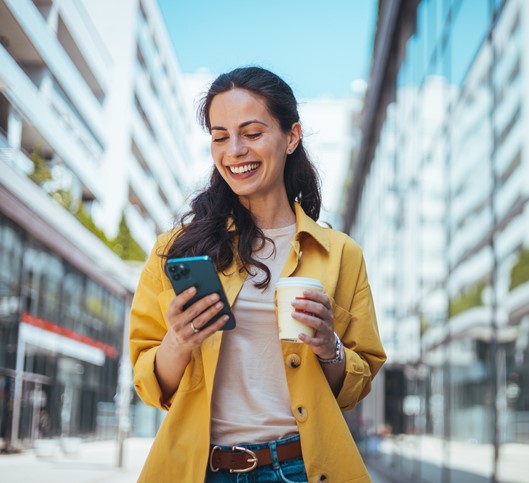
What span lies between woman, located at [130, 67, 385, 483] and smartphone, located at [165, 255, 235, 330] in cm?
2

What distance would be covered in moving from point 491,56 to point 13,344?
34.6ft

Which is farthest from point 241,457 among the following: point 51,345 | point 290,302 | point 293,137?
point 51,345

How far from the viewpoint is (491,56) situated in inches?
321

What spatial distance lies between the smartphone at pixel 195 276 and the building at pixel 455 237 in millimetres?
5307

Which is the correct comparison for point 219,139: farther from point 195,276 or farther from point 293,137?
point 195,276

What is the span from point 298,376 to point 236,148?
597mm

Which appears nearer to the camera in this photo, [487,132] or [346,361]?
[346,361]

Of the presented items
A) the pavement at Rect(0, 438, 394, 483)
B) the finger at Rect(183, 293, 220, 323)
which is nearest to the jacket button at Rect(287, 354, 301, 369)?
the finger at Rect(183, 293, 220, 323)

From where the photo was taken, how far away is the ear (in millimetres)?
2407

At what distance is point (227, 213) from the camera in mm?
2359

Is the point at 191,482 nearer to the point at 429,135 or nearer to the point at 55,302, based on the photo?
the point at 429,135

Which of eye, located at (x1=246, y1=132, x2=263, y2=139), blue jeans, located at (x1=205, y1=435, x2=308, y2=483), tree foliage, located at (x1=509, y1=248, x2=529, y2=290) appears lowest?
blue jeans, located at (x1=205, y1=435, x2=308, y2=483)

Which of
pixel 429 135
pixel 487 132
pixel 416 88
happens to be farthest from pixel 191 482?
pixel 416 88

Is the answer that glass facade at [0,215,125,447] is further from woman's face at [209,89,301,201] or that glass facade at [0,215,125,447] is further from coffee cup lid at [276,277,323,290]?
coffee cup lid at [276,277,323,290]
